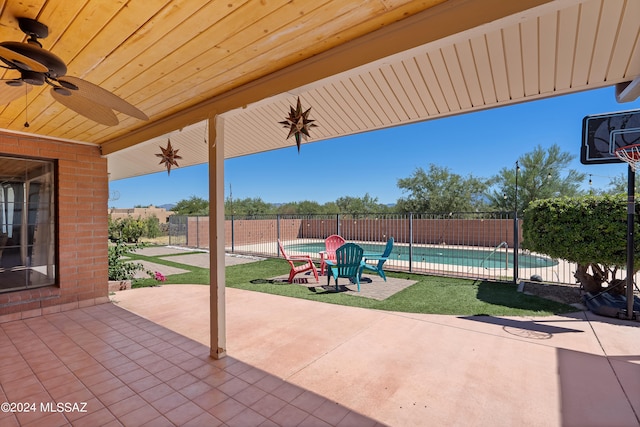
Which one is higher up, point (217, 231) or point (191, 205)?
point (191, 205)

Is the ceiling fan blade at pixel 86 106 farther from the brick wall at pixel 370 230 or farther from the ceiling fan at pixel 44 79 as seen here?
the brick wall at pixel 370 230

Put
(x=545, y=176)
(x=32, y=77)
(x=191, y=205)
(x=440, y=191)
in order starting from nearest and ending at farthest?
(x=32, y=77) < (x=545, y=176) < (x=440, y=191) < (x=191, y=205)

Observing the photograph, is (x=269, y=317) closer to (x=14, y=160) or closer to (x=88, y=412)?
(x=88, y=412)

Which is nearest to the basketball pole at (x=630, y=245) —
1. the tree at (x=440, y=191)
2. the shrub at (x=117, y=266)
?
the shrub at (x=117, y=266)

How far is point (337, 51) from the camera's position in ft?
5.81

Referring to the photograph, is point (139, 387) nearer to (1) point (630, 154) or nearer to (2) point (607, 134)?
(1) point (630, 154)

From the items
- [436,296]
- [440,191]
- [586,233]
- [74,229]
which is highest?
[440,191]

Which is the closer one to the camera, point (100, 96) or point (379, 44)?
point (379, 44)

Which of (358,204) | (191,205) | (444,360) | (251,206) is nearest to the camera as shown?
(444,360)

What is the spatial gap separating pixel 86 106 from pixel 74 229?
296 centimetres

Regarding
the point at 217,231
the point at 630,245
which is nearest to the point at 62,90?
the point at 217,231

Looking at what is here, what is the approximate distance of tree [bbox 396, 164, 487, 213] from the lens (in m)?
19.9

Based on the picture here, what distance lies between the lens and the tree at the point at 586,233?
3.99 m

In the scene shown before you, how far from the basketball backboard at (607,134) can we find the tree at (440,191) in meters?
16.2
